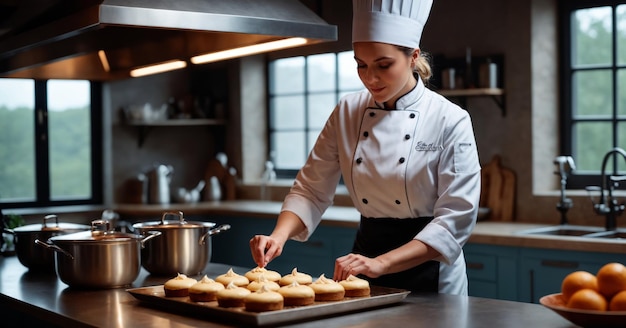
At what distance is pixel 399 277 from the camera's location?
8.15 ft

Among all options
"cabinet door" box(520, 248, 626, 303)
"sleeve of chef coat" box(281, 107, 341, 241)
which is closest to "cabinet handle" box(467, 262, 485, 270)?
"cabinet door" box(520, 248, 626, 303)

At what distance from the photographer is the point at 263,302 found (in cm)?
191

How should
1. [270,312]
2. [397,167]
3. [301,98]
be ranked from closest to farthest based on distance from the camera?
[270,312] < [397,167] < [301,98]

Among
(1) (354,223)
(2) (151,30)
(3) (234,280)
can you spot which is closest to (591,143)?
(1) (354,223)

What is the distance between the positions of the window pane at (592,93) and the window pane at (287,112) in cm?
230

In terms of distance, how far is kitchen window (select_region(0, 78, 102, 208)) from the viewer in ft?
18.9

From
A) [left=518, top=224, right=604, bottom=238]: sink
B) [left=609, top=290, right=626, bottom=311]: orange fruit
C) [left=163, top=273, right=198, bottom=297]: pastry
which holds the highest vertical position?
[left=609, top=290, right=626, bottom=311]: orange fruit

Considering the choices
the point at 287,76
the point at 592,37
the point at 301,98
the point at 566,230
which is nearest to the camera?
the point at 566,230

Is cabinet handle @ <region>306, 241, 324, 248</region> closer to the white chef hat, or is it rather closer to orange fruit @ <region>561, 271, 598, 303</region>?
the white chef hat

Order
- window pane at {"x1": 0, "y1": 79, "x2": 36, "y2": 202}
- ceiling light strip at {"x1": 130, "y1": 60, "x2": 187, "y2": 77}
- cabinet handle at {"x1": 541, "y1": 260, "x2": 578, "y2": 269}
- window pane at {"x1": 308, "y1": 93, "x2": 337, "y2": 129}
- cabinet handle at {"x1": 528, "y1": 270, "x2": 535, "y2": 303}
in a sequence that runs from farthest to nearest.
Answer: window pane at {"x1": 308, "y1": 93, "x2": 337, "y2": 129}, window pane at {"x1": 0, "y1": 79, "x2": 36, "y2": 202}, cabinet handle at {"x1": 528, "y1": 270, "x2": 535, "y2": 303}, cabinet handle at {"x1": 541, "y1": 260, "x2": 578, "y2": 269}, ceiling light strip at {"x1": 130, "y1": 60, "x2": 187, "y2": 77}

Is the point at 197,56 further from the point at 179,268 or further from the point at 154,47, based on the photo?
the point at 179,268

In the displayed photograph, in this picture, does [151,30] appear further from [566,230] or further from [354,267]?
[566,230]

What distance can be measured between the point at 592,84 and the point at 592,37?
0.89 ft

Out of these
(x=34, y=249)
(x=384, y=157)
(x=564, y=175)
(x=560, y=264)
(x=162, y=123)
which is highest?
(x=162, y=123)
